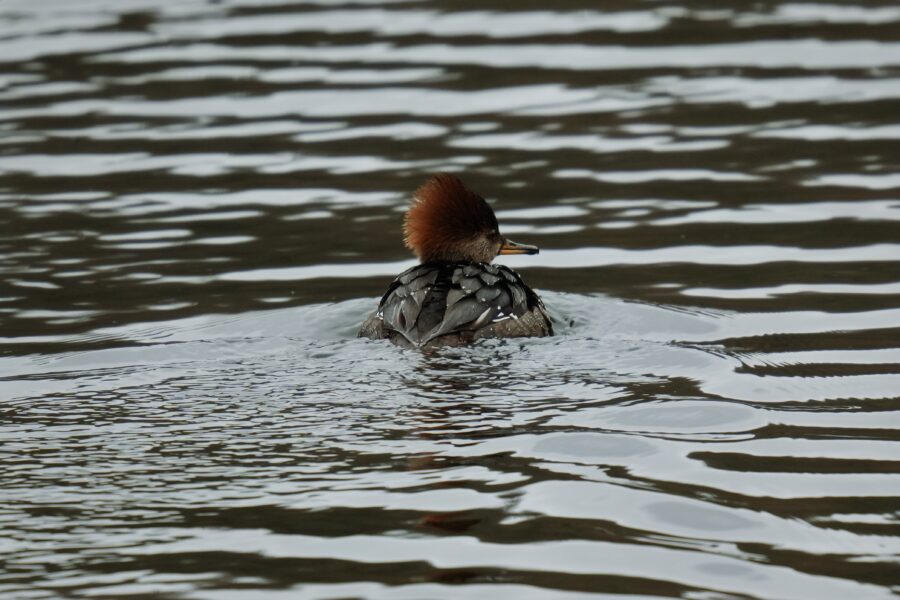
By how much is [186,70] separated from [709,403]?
29.7 feet

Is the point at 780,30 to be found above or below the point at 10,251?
above

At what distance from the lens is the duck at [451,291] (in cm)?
756

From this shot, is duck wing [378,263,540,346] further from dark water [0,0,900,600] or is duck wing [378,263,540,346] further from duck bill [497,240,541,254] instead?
duck bill [497,240,541,254]

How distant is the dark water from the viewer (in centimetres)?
500

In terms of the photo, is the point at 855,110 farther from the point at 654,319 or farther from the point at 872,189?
the point at 654,319

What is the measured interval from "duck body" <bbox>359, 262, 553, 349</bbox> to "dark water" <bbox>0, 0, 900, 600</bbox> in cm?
21

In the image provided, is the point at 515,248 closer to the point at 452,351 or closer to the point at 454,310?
the point at 454,310

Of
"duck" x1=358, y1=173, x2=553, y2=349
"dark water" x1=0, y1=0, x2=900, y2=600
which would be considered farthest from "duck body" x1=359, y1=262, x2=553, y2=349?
"dark water" x1=0, y1=0, x2=900, y2=600

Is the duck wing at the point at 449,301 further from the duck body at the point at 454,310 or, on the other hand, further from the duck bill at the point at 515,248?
the duck bill at the point at 515,248

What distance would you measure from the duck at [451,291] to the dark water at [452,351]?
8.9 inches

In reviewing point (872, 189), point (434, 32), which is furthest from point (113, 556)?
point (434, 32)

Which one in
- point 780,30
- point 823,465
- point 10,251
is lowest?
point 823,465

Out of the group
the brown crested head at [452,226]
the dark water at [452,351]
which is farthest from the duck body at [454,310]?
the brown crested head at [452,226]

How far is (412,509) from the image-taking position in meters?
5.22
